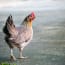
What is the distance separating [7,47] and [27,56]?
0.70ft

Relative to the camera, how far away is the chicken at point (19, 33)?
2.70 meters

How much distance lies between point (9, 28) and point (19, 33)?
13cm

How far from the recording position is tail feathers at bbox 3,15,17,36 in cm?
268

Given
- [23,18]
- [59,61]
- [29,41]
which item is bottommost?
[59,61]

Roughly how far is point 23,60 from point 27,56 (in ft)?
0.18

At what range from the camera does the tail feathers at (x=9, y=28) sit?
268 centimetres

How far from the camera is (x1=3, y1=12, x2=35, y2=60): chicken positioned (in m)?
2.70

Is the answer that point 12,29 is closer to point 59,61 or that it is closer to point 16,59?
point 16,59

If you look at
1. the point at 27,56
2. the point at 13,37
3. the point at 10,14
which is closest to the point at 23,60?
the point at 27,56

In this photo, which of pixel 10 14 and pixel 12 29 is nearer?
pixel 12 29

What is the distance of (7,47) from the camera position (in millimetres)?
2838

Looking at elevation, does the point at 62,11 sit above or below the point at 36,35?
above

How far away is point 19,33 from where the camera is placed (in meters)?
2.75

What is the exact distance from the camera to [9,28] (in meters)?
2.66
